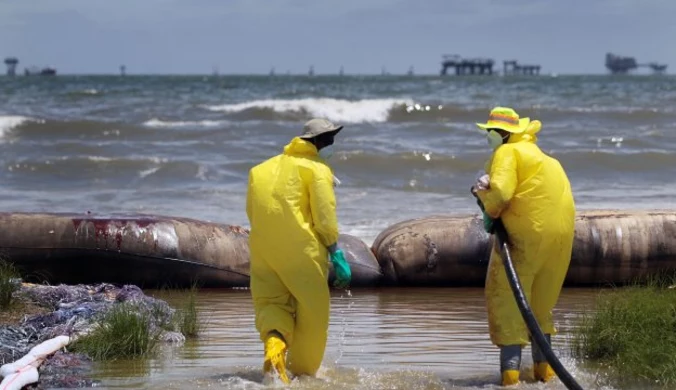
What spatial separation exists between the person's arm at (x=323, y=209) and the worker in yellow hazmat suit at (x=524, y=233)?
79 cm

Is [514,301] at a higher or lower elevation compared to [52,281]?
Result: higher

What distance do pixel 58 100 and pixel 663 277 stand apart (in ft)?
114

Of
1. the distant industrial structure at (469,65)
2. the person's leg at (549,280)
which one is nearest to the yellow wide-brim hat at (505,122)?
the person's leg at (549,280)

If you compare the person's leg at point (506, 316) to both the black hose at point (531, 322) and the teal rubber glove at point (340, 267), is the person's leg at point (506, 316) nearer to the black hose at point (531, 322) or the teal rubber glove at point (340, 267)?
the black hose at point (531, 322)

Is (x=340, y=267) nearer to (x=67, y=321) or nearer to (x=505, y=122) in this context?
(x=505, y=122)

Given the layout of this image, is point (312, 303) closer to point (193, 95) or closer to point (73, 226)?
point (73, 226)

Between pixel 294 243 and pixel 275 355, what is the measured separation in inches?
24.7

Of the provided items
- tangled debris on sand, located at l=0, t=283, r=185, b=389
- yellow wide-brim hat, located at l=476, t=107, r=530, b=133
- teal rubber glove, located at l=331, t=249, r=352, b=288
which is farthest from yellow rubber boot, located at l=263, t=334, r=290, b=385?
yellow wide-brim hat, located at l=476, t=107, r=530, b=133

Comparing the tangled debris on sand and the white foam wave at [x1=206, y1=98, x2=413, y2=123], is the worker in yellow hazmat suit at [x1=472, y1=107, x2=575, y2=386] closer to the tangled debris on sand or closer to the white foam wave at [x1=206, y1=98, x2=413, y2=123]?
the tangled debris on sand

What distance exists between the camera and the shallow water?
23.7ft

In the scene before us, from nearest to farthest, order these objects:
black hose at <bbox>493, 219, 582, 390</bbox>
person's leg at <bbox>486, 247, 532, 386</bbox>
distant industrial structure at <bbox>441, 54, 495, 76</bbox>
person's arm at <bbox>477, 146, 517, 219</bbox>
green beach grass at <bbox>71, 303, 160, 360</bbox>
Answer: black hose at <bbox>493, 219, 582, 390</bbox> → person's arm at <bbox>477, 146, 517, 219</bbox> → person's leg at <bbox>486, 247, 532, 386</bbox> → green beach grass at <bbox>71, 303, 160, 360</bbox> → distant industrial structure at <bbox>441, 54, 495, 76</bbox>

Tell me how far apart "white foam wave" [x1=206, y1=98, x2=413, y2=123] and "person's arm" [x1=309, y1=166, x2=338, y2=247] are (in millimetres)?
26801

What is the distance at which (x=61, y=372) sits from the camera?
7.34 meters

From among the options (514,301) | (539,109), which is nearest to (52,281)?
(514,301)
